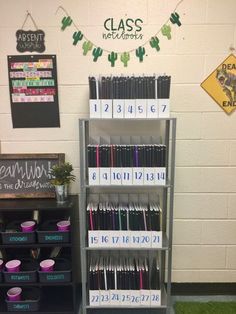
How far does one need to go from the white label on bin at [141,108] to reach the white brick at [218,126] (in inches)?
22.8

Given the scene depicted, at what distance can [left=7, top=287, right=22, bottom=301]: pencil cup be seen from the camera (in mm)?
2176

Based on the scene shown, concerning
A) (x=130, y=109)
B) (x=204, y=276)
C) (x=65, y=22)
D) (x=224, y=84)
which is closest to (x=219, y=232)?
(x=204, y=276)

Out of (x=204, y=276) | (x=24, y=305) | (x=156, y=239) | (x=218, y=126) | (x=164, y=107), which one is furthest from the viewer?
(x=204, y=276)

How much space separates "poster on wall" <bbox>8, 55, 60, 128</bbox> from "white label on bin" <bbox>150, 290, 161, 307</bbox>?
4.64 feet

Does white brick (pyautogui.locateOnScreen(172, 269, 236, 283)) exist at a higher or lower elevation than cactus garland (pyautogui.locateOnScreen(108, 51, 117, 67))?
lower

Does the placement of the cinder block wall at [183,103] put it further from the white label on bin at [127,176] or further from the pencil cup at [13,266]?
the pencil cup at [13,266]

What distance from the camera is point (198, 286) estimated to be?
2.53m

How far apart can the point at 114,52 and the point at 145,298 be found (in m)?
1.78

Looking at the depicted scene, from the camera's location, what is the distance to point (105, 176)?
200 centimetres

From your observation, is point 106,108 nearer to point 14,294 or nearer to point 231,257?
point 14,294

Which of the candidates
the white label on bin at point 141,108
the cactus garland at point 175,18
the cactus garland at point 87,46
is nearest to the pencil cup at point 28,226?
the white label on bin at point 141,108

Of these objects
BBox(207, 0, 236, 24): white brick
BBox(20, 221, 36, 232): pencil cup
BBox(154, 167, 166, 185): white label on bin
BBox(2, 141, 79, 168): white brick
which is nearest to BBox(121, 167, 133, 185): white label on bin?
BBox(154, 167, 166, 185): white label on bin

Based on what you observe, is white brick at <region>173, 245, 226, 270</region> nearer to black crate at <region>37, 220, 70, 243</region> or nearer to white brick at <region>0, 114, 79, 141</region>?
black crate at <region>37, 220, 70, 243</region>

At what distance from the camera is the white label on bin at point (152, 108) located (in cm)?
194
